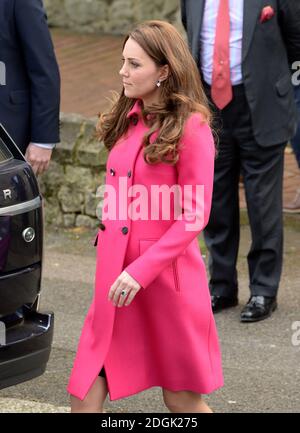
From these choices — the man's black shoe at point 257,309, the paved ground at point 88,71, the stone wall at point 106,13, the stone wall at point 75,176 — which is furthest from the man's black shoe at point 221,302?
the stone wall at point 106,13

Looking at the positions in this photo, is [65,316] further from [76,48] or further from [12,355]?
[76,48]

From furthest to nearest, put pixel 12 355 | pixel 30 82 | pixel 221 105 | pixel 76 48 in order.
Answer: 1. pixel 76 48
2. pixel 221 105
3. pixel 30 82
4. pixel 12 355

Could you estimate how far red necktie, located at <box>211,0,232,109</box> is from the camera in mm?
5727

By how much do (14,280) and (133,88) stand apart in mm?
745

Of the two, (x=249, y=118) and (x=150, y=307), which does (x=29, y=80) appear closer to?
(x=249, y=118)

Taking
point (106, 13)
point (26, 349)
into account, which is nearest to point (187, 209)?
point (26, 349)

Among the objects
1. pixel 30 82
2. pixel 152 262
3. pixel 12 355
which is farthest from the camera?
pixel 30 82

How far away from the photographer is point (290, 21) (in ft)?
18.9

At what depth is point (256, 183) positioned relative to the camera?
19.4ft

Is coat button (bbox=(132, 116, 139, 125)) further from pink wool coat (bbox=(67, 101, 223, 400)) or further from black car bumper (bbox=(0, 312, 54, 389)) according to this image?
black car bumper (bbox=(0, 312, 54, 389))

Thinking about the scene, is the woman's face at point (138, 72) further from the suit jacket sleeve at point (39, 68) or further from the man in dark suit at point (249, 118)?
the man in dark suit at point (249, 118)

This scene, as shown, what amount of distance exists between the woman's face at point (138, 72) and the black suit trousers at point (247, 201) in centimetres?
188

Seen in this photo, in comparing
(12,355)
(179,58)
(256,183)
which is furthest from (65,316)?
(179,58)

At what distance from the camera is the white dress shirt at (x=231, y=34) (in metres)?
5.72
